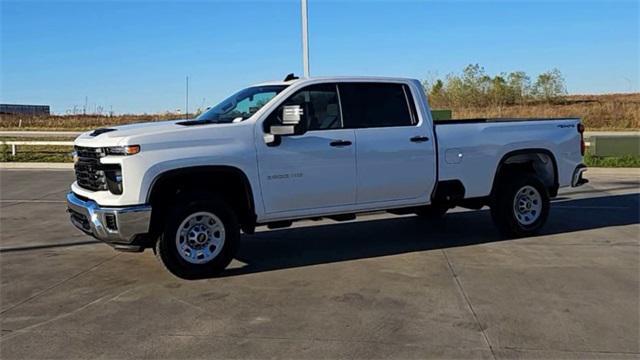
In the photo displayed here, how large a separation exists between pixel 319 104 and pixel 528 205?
11.1 ft

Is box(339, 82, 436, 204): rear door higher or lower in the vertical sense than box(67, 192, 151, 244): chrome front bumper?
higher

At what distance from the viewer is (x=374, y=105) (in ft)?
24.5

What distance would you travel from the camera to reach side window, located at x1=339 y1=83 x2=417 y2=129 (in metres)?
7.27

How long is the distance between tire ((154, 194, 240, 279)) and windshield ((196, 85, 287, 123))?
1028 mm

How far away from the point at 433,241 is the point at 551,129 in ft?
7.37

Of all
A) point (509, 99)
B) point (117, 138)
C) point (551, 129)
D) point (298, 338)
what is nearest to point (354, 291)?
point (298, 338)

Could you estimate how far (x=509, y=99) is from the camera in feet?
194

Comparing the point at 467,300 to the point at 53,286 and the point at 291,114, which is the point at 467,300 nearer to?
the point at 291,114

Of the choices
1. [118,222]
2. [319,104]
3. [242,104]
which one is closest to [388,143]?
[319,104]

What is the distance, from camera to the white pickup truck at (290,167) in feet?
20.3

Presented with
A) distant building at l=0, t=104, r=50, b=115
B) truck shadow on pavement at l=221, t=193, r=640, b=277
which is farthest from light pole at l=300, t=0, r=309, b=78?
distant building at l=0, t=104, r=50, b=115

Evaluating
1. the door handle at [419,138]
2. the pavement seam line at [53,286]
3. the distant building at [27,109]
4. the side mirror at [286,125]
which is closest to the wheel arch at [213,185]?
the side mirror at [286,125]

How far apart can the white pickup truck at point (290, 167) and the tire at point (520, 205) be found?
0.02 metres

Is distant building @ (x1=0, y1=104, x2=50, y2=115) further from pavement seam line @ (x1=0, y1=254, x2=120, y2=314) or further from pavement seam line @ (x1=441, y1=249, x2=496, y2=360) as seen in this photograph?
pavement seam line @ (x1=441, y1=249, x2=496, y2=360)
